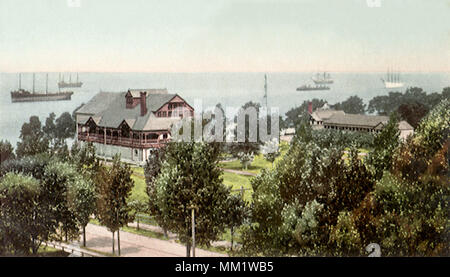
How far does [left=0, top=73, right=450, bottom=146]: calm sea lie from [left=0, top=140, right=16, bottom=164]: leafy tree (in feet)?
0.62

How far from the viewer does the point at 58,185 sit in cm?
1158

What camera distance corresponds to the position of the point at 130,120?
1174 centimetres

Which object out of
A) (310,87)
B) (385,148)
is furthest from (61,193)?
(385,148)

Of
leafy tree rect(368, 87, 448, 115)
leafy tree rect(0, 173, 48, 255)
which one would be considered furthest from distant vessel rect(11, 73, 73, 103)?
leafy tree rect(368, 87, 448, 115)

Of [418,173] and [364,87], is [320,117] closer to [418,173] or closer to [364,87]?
[364,87]

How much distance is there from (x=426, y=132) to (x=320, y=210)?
100 inches

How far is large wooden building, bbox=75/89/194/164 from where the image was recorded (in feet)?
38.3

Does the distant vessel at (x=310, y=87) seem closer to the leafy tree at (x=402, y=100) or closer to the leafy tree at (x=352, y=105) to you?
the leafy tree at (x=352, y=105)

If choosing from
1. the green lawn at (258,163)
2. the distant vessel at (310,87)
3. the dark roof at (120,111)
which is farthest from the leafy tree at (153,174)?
the distant vessel at (310,87)

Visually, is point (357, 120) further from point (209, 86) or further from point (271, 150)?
point (209, 86)

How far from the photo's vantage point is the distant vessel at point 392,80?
1179cm

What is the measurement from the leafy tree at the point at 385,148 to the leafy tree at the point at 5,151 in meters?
6.90

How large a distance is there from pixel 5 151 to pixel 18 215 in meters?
1.25
